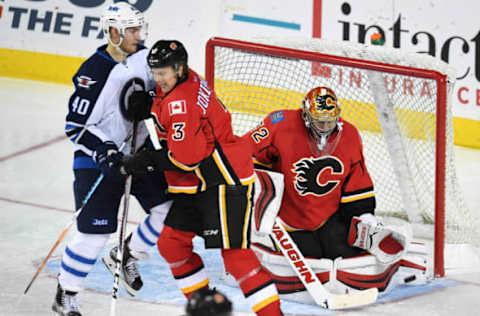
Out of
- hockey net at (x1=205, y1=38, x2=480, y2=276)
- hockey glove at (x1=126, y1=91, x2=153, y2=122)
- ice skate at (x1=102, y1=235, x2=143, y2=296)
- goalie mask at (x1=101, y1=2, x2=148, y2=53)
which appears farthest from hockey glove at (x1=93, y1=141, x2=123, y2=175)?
hockey net at (x1=205, y1=38, x2=480, y2=276)

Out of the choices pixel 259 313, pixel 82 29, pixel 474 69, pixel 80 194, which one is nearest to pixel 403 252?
pixel 259 313

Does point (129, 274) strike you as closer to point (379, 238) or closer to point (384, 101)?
point (379, 238)

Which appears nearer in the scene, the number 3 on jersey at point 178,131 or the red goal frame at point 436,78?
the number 3 on jersey at point 178,131

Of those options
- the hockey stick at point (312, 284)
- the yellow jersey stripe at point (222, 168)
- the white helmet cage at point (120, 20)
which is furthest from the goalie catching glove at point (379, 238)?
the white helmet cage at point (120, 20)

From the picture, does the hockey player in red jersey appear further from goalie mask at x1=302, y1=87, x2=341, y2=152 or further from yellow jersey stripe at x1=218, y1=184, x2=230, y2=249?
goalie mask at x1=302, y1=87, x2=341, y2=152

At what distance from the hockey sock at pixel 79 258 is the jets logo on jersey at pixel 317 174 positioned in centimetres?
88

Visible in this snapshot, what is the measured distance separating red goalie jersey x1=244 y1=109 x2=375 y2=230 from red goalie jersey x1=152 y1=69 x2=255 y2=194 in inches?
21.6

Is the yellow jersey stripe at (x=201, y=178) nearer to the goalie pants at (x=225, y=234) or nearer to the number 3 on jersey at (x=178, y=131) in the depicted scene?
the goalie pants at (x=225, y=234)

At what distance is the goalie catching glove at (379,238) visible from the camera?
346 centimetres

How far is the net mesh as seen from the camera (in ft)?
12.7

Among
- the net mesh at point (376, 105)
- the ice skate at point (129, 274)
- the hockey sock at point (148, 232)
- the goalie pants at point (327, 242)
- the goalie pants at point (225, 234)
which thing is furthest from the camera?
the net mesh at point (376, 105)

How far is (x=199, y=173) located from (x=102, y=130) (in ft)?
1.40

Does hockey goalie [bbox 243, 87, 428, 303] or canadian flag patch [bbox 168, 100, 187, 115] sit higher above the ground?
canadian flag patch [bbox 168, 100, 187, 115]

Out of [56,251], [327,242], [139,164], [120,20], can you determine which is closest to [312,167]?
[327,242]
